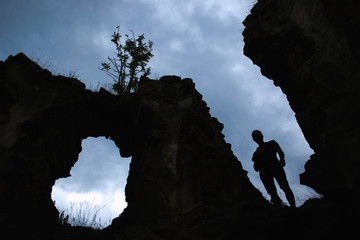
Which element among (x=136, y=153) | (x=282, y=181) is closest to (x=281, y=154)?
(x=282, y=181)

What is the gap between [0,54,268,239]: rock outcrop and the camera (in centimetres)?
625

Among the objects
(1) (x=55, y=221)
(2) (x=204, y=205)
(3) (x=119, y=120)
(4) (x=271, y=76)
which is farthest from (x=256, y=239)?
(3) (x=119, y=120)

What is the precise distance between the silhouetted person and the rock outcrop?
0.46m

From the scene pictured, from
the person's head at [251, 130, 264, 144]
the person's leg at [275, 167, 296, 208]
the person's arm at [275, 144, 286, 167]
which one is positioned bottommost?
the person's leg at [275, 167, 296, 208]

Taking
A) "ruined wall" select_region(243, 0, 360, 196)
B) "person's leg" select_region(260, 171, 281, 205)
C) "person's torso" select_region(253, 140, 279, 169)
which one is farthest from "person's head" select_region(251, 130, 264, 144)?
"ruined wall" select_region(243, 0, 360, 196)

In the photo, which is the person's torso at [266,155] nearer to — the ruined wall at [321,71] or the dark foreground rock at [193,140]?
the dark foreground rock at [193,140]

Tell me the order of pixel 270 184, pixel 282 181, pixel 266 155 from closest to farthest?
pixel 282 181 → pixel 266 155 → pixel 270 184

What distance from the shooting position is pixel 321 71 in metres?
5.39

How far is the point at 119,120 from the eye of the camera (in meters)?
9.21

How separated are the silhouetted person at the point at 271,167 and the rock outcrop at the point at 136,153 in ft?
1.51

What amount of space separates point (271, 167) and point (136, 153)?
3.69 m

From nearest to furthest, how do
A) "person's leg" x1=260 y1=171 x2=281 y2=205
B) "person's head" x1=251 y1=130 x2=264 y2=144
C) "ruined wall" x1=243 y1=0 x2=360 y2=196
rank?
"ruined wall" x1=243 y1=0 x2=360 y2=196 < "person's leg" x1=260 y1=171 x2=281 y2=205 < "person's head" x1=251 y1=130 x2=264 y2=144

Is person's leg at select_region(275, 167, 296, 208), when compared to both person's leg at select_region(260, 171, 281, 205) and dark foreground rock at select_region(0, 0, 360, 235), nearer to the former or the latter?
person's leg at select_region(260, 171, 281, 205)

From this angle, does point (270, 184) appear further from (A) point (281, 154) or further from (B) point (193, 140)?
(B) point (193, 140)
